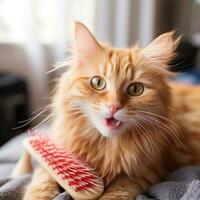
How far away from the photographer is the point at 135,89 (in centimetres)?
99

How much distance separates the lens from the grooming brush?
3.14ft

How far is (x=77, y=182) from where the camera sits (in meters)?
0.97

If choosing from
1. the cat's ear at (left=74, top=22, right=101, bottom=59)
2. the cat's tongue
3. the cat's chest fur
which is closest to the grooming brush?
the cat's chest fur

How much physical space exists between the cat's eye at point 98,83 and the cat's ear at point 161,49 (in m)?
0.16

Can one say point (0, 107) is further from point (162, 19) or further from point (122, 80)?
point (162, 19)

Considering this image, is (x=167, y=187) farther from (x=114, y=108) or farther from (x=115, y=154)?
(x=114, y=108)

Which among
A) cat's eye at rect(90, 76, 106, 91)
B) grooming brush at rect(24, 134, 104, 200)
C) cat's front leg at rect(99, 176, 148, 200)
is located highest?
cat's eye at rect(90, 76, 106, 91)

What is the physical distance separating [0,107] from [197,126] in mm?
1112

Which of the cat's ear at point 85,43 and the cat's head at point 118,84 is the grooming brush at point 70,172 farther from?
the cat's ear at point 85,43

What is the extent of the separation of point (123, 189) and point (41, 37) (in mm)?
1464

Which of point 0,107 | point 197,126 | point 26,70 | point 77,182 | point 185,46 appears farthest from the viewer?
point 185,46

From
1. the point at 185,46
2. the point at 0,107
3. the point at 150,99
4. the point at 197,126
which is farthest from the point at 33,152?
the point at 185,46

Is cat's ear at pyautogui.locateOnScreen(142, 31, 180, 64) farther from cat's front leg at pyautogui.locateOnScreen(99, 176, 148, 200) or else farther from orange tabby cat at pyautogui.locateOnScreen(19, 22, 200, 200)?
cat's front leg at pyautogui.locateOnScreen(99, 176, 148, 200)

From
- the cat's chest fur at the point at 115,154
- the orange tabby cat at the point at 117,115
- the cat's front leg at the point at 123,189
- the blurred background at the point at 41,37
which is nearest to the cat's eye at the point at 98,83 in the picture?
the orange tabby cat at the point at 117,115
